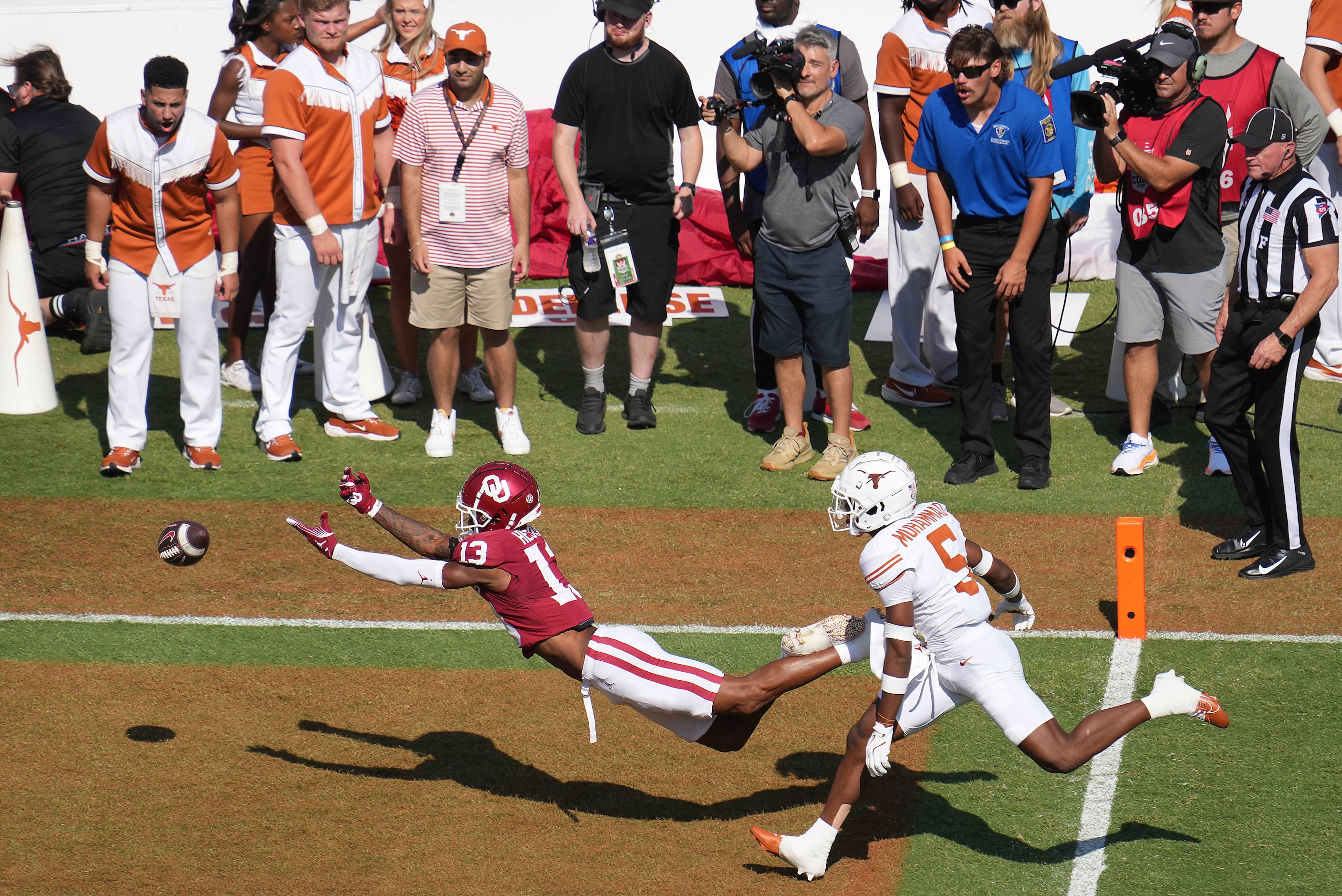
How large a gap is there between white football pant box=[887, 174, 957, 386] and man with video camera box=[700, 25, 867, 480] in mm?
1035

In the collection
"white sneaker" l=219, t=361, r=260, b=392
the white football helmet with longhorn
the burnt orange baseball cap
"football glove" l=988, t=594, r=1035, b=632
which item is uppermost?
the burnt orange baseball cap

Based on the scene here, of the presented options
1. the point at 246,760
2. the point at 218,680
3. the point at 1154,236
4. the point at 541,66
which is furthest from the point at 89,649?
the point at 541,66

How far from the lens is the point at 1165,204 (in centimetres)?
872

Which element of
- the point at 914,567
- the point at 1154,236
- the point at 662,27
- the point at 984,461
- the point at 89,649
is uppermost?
the point at 662,27

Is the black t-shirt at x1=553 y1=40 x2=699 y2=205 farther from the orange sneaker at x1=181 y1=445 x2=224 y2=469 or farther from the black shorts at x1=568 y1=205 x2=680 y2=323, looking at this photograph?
the orange sneaker at x1=181 y1=445 x2=224 y2=469

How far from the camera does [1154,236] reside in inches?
348

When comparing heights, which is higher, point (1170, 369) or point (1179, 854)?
point (1170, 369)

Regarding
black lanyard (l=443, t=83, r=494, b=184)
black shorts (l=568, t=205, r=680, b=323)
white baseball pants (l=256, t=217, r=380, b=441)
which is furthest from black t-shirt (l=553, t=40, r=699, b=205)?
white baseball pants (l=256, t=217, r=380, b=441)

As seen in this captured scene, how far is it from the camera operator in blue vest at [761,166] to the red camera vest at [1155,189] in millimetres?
1640

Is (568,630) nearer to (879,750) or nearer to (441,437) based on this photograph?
(879,750)

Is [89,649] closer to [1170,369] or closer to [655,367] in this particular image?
[655,367]

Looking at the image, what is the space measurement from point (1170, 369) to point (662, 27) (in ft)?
23.2

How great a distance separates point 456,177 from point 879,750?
565 centimetres

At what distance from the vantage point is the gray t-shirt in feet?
29.9
